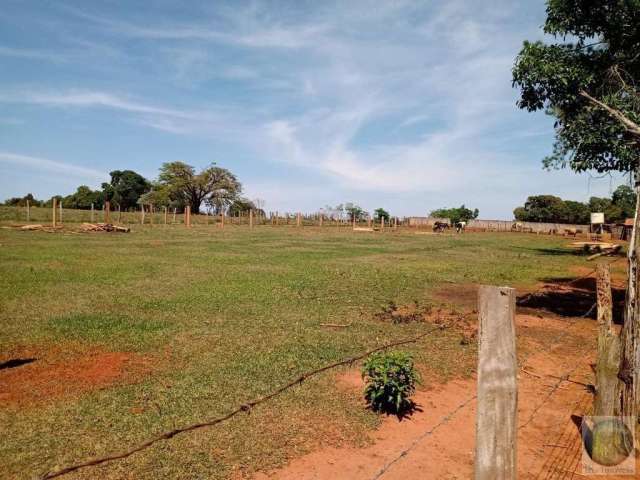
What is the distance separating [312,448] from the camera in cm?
470

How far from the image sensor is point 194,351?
7727 millimetres

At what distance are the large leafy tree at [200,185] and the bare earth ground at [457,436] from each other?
7730cm

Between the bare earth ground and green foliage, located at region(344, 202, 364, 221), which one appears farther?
green foliage, located at region(344, 202, 364, 221)

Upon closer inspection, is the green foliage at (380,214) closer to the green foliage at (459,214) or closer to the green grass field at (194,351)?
the green foliage at (459,214)

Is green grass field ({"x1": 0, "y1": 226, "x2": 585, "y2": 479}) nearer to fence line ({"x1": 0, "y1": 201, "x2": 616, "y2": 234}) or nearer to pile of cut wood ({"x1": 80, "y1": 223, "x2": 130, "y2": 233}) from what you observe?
pile of cut wood ({"x1": 80, "y1": 223, "x2": 130, "y2": 233})

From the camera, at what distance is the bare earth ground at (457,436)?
430 centimetres

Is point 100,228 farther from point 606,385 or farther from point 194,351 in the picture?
point 606,385

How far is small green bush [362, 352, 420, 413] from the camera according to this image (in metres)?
5.47

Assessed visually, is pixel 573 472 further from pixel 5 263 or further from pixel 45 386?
pixel 5 263

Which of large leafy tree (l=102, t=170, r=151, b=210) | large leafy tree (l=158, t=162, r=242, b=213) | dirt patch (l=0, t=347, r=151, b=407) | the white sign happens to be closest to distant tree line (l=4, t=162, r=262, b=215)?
large leafy tree (l=158, t=162, r=242, b=213)

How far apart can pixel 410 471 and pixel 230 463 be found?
5.99 feet

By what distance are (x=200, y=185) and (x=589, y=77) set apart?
254 ft

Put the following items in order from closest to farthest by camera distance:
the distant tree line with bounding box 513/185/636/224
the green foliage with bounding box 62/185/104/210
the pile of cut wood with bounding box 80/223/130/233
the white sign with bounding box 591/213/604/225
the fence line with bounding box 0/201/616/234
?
the pile of cut wood with bounding box 80/223/130/233 < the white sign with bounding box 591/213/604/225 < the fence line with bounding box 0/201/616/234 < the distant tree line with bounding box 513/185/636/224 < the green foliage with bounding box 62/185/104/210

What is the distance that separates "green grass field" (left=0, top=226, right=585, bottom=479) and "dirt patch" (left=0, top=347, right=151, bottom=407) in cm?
5
